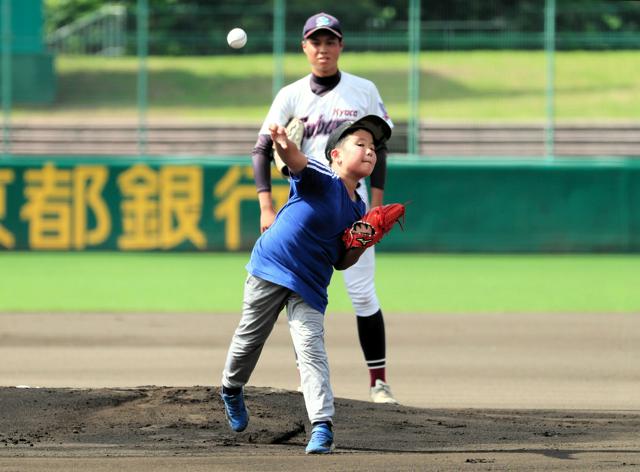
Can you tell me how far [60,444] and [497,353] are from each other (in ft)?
Answer: 14.4

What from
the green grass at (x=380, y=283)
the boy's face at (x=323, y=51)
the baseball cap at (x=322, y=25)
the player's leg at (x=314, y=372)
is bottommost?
the green grass at (x=380, y=283)

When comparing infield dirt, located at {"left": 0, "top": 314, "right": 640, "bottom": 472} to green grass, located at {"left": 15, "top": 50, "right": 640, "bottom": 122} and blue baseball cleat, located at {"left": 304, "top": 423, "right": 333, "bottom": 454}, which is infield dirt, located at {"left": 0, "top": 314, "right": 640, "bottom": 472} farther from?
green grass, located at {"left": 15, "top": 50, "right": 640, "bottom": 122}

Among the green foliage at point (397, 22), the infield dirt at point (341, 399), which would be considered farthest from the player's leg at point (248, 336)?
the green foliage at point (397, 22)

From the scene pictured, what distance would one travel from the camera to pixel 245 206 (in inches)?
690

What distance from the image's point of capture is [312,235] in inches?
225

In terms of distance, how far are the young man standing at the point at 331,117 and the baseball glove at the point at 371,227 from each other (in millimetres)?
1476

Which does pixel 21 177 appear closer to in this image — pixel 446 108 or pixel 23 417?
pixel 446 108

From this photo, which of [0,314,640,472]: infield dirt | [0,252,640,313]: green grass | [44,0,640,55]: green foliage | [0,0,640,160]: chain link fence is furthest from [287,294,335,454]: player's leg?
[44,0,640,55]: green foliage

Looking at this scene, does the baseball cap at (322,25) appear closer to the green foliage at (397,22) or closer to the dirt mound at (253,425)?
the dirt mound at (253,425)

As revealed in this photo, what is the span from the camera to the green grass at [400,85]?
67.1ft

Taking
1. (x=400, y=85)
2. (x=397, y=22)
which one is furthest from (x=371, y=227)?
(x=397, y=22)

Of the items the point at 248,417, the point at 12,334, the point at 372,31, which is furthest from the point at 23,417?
Result: the point at 372,31

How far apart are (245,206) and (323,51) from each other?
405 inches

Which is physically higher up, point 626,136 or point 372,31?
point 372,31
